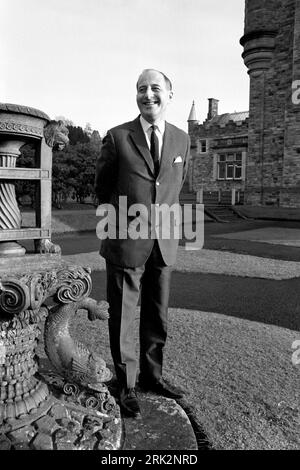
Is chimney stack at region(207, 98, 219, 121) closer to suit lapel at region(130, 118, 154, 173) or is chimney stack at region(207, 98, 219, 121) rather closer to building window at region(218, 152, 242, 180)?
building window at region(218, 152, 242, 180)

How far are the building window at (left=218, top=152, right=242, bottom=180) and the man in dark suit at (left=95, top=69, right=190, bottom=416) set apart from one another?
30113 millimetres

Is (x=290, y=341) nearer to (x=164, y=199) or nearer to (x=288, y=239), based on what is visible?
(x=164, y=199)

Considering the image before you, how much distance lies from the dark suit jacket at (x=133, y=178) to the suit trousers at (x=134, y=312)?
82 mm

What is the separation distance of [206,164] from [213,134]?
2376mm

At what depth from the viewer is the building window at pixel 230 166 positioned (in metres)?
32.6

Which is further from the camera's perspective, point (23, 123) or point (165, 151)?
point (165, 151)

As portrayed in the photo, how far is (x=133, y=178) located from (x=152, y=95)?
0.51 meters

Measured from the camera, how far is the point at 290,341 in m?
4.37

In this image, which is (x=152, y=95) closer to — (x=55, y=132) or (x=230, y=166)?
(x=55, y=132)

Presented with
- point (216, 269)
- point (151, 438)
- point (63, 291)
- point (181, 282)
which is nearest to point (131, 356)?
point (151, 438)

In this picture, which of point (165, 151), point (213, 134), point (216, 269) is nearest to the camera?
point (165, 151)

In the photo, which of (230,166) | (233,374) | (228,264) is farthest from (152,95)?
(230,166)

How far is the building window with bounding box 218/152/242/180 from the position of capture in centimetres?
3262

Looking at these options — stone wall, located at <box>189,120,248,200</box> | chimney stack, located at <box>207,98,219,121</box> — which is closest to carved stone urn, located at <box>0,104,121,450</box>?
stone wall, located at <box>189,120,248,200</box>
